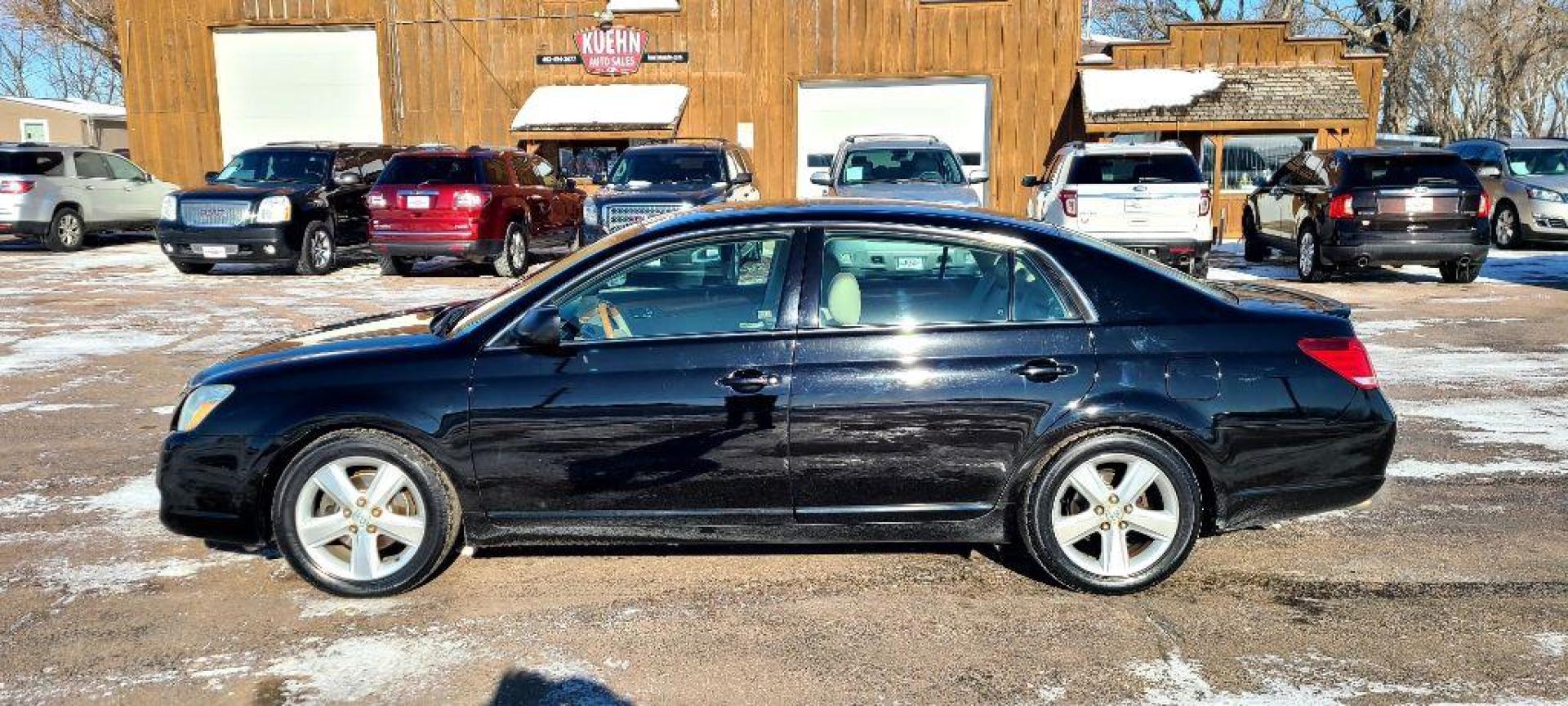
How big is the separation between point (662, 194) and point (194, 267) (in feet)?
26.0

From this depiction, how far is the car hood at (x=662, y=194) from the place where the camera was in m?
13.4

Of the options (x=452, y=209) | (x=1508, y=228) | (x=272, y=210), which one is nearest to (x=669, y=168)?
(x=452, y=209)

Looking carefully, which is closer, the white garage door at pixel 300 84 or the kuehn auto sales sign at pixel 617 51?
the kuehn auto sales sign at pixel 617 51

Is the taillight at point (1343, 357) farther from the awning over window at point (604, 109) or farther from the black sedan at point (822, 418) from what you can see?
the awning over window at point (604, 109)

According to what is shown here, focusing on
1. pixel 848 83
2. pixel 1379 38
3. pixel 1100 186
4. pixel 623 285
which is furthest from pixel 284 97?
pixel 1379 38

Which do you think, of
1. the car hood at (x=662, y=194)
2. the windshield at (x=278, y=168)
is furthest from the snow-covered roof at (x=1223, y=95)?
the windshield at (x=278, y=168)

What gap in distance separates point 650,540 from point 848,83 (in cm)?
1952

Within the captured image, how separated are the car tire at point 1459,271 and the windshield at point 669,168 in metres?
8.84

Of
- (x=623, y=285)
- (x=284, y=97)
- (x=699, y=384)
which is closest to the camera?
(x=699, y=384)

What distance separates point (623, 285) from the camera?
4.59 metres

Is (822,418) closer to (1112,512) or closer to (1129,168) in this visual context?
(1112,512)

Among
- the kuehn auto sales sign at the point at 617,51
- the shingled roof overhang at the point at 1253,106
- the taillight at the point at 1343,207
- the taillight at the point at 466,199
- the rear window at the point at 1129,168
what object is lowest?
the taillight at the point at 1343,207

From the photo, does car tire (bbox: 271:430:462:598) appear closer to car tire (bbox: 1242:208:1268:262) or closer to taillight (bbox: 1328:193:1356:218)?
taillight (bbox: 1328:193:1356:218)

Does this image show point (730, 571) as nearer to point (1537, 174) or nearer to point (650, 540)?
point (650, 540)
